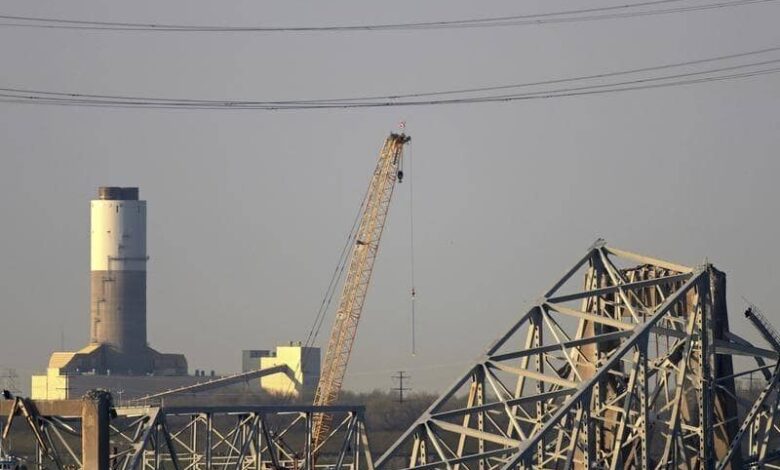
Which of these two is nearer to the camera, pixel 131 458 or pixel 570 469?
pixel 570 469

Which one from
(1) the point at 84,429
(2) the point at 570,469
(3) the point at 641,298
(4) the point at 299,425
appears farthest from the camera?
(4) the point at 299,425

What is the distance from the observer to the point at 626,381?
73.6 meters

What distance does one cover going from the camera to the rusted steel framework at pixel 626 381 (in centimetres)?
7100

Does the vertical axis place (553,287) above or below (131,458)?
above

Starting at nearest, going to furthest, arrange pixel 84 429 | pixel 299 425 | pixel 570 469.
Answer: pixel 570 469 → pixel 84 429 → pixel 299 425

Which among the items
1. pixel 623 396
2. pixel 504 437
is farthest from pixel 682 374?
pixel 504 437

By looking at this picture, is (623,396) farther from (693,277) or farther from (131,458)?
(131,458)

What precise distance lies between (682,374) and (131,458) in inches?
886

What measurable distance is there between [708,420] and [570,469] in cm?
831

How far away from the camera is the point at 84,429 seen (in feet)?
240

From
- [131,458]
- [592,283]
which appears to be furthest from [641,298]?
[131,458]

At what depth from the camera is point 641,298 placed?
256 feet

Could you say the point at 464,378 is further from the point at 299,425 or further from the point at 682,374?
the point at 299,425

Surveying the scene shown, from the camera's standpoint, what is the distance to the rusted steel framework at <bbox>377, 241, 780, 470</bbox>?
2795 inches
